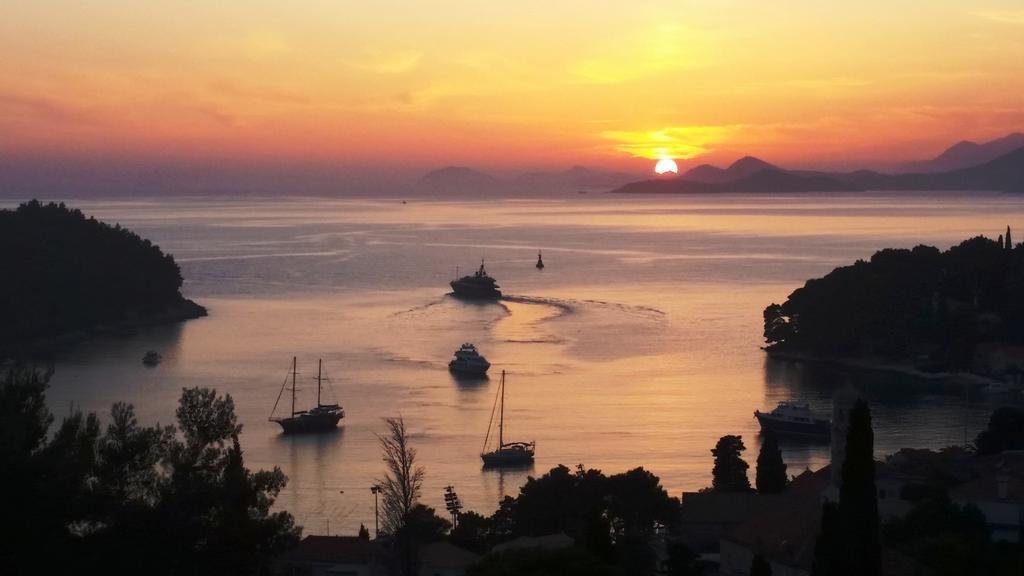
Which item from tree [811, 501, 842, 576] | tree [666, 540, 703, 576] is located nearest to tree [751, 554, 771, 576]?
tree [811, 501, 842, 576]

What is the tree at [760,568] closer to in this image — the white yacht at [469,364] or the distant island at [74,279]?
the white yacht at [469,364]

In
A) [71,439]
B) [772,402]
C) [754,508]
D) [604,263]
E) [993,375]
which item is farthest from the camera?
[604,263]

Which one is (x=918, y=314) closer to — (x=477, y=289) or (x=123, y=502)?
(x=477, y=289)

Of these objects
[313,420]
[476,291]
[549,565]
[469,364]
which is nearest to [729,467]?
[549,565]

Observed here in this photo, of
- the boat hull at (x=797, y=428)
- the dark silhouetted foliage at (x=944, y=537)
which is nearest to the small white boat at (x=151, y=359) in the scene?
the boat hull at (x=797, y=428)

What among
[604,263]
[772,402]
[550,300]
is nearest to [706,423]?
[772,402]

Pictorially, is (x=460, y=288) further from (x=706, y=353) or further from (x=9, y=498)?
(x=9, y=498)
